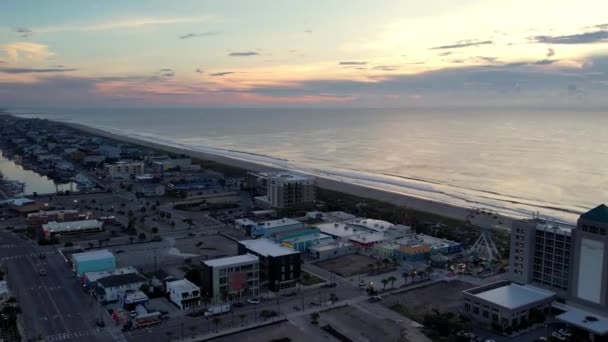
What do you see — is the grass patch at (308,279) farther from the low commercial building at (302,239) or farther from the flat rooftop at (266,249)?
the low commercial building at (302,239)

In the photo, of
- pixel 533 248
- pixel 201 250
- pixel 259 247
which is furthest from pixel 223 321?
pixel 533 248

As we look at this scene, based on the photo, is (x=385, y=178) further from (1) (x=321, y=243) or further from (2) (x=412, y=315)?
(2) (x=412, y=315)

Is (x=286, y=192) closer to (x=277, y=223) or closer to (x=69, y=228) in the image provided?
(x=277, y=223)

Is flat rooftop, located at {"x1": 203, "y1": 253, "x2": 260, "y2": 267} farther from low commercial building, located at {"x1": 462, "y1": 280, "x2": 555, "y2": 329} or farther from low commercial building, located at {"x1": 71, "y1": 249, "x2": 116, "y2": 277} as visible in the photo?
low commercial building, located at {"x1": 462, "y1": 280, "x2": 555, "y2": 329}

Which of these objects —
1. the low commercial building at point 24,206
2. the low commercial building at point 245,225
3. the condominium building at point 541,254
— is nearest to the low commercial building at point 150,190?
the low commercial building at point 24,206

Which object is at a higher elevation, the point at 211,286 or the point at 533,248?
the point at 533,248
